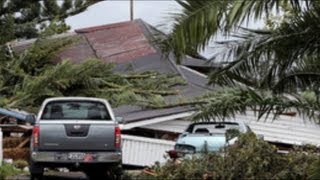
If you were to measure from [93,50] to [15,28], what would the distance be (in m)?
4.37

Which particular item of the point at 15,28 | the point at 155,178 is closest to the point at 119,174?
the point at 155,178

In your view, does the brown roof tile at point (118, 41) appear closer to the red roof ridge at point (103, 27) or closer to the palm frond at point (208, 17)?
the red roof ridge at point (103, 27)

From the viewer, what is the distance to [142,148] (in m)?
21.9

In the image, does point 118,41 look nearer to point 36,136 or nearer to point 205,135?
point 205,135

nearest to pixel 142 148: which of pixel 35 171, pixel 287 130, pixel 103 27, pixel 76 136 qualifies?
pixel 287 130

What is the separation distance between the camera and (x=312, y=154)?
11.6 metres

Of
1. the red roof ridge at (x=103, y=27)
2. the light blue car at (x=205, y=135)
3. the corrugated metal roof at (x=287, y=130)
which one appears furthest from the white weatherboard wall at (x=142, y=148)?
the red roof ridge at (x=103, y=27)

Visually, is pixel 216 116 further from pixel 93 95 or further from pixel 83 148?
pixel 93 95

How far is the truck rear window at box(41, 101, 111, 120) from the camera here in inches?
573

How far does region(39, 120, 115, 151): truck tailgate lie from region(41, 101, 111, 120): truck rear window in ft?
1.41

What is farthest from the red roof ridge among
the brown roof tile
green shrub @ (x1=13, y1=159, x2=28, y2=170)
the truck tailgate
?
the truck tailgate

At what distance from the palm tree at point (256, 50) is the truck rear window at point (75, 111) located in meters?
3.69

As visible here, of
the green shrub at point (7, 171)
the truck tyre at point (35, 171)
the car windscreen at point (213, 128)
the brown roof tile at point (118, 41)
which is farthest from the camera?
the brown roof tile at point (118, 41)

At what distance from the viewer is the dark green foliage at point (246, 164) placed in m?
10.8
